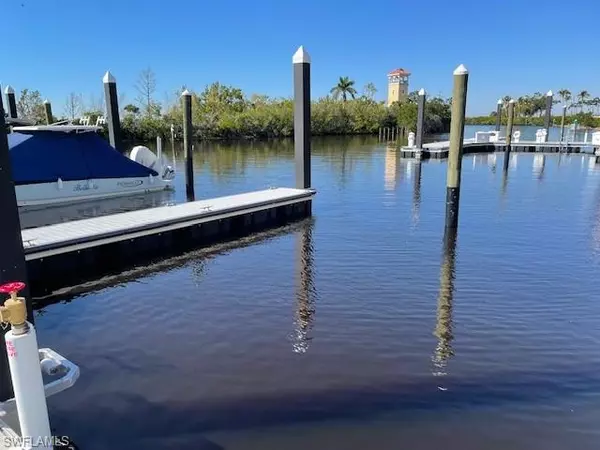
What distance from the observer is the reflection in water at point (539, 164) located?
1921 cm

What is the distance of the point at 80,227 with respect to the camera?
26.7ft

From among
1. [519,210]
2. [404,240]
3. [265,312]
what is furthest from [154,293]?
[519,210]

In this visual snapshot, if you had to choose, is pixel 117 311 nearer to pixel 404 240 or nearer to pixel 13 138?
pixel 404 240

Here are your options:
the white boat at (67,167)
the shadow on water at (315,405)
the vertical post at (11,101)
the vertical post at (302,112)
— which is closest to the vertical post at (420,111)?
the vertical post at (302,112)

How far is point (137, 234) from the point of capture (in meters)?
8.28

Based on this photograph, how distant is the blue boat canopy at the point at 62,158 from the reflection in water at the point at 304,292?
20.3 feet

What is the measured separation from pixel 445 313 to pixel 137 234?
5.20m

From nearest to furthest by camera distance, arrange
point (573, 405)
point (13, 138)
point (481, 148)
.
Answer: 1. point (573, 405)
2. point (13, 138)
3. point (481, 148)

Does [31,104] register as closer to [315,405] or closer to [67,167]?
[67,167]

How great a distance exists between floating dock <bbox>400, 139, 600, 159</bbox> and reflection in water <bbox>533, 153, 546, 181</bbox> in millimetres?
1324

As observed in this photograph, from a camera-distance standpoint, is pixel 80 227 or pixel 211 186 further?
pixel 211 186

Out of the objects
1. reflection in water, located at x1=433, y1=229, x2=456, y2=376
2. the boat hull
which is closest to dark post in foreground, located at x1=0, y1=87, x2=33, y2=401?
reflection in water, located at x1=433, y1=229, x2=456, y2=376

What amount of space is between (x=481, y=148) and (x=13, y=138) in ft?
84.8

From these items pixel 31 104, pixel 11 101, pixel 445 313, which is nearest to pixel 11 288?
pixel 445 313
